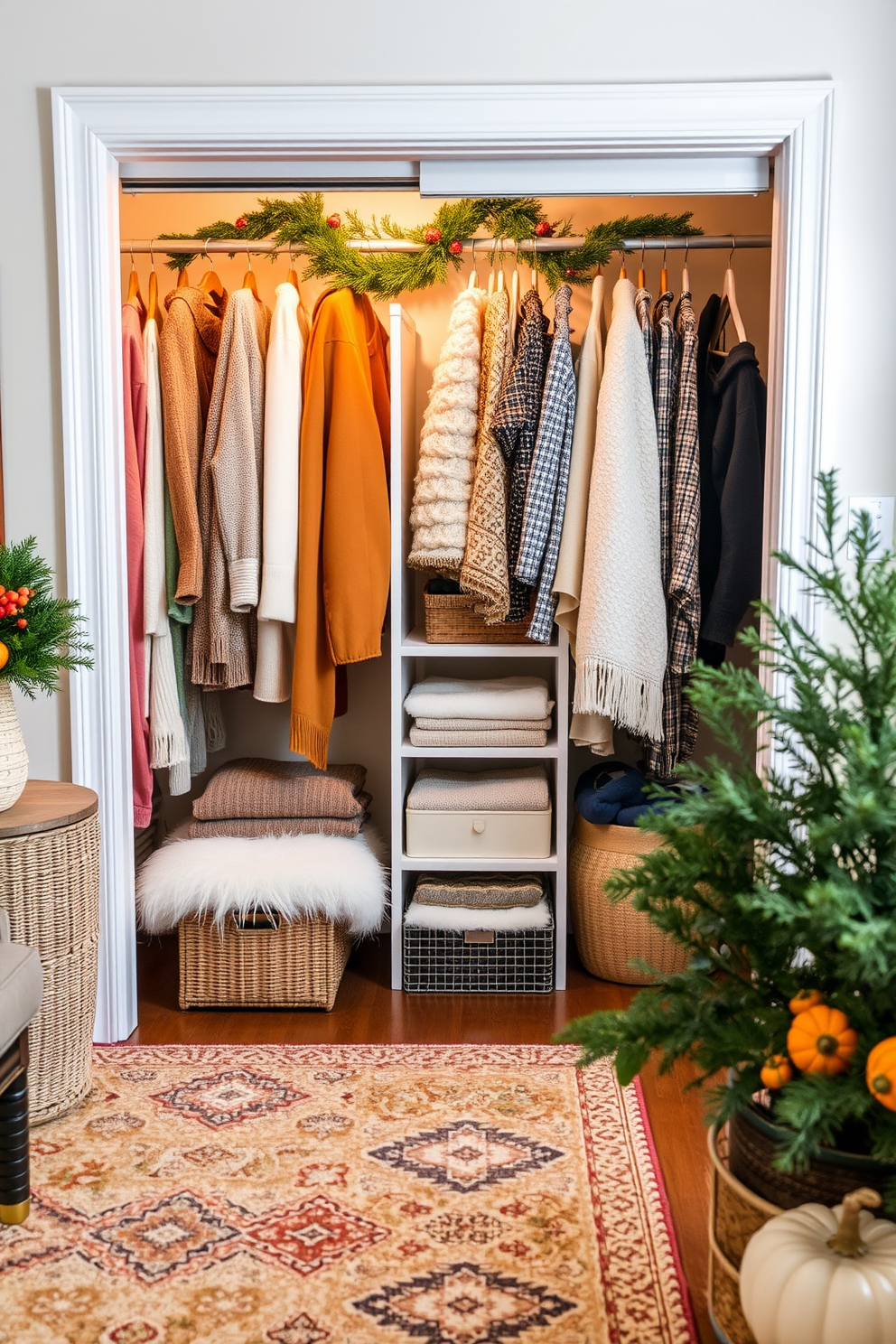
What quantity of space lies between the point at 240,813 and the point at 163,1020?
536 millimetres

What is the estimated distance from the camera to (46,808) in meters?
2.26

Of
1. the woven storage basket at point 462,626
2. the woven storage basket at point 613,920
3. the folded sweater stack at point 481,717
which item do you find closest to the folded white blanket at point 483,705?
the folded sweater stack at point 481,717

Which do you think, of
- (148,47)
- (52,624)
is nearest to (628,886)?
(52,624)

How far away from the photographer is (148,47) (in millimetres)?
2490

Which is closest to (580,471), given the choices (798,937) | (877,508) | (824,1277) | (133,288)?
(877,508)

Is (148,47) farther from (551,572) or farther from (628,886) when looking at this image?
(628,886)

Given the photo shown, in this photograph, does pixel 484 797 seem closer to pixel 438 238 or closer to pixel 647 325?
pixel 647 325

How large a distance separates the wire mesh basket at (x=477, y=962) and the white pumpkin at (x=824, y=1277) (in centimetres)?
161

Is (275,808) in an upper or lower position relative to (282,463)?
lower

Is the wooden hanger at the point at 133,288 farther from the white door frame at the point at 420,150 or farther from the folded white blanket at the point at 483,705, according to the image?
the folded white blanket at the point at 483,705

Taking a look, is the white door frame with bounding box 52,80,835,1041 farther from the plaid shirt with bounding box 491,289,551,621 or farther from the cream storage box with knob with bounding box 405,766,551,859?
the cream storage box with knob with bounding box 405,766,551,859

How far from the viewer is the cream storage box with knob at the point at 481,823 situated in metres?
3.00

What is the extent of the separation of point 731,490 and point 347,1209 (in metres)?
1.80

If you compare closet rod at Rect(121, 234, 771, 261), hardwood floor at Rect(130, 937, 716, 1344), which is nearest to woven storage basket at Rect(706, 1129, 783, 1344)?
hardwood floor at Rect(130, 937, 716, 1344)
